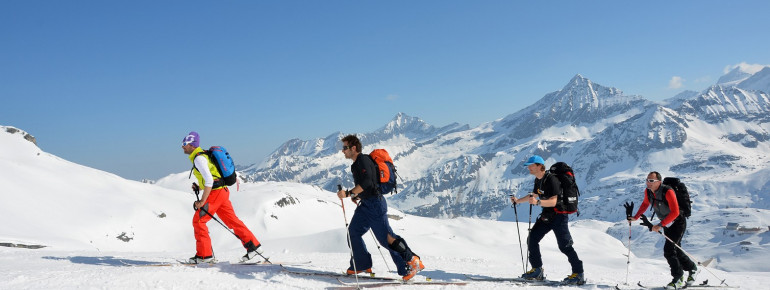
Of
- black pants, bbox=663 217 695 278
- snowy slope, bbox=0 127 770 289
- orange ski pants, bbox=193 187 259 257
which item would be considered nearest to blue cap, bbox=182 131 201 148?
orange ski pants, bbox=193 187 259 257

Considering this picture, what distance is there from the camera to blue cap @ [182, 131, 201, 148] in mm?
8539

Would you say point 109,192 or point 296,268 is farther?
point 109,192

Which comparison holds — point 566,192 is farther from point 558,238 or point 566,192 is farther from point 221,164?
point 221,164

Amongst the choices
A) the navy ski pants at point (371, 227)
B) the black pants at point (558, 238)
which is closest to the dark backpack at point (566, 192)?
the black pants at point (558, 238)

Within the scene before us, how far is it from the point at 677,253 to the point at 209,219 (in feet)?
33.3

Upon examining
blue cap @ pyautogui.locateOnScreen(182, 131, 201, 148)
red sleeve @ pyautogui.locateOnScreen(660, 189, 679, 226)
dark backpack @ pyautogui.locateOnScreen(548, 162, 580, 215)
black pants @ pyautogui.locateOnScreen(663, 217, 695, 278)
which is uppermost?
blue cap @ pyautogui.locateOnScreen(182, 131, 201, 148)

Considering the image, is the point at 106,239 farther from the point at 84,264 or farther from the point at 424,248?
the point at 84,264

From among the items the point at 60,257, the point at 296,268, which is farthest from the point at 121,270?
the point at 60,257

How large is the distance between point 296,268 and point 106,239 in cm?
5003

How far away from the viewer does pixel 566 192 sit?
29.2 ft

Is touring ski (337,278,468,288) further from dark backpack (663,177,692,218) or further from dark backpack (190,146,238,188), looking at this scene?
dark backpack (663,177,692,218)

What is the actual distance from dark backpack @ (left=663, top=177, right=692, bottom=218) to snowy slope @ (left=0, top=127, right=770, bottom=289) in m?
2.26

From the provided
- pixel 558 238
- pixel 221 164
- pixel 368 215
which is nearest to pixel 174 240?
pixel 221 164

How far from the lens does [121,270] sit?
7.65m
